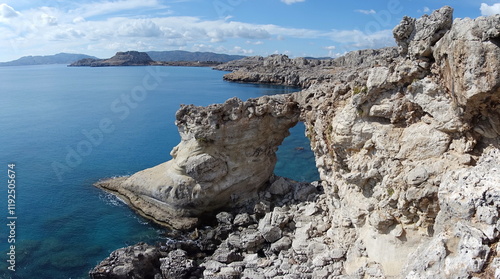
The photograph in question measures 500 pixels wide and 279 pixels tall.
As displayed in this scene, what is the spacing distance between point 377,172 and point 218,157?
14781 millimetres

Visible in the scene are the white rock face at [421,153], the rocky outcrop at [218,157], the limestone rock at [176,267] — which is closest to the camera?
the white rock face at [421,153]

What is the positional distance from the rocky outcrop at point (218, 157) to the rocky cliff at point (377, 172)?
118 mm

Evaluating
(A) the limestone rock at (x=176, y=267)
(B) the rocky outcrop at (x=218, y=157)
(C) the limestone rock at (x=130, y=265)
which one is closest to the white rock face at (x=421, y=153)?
(B) the rocky outcrop at (x=218, y=157)

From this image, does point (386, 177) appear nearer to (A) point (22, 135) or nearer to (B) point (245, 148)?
(B) point (245, 148)

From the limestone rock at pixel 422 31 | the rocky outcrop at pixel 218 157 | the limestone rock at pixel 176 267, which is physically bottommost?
the limestone rock at pixel 176 267

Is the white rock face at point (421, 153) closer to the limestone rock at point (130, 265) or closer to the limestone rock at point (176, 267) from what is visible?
the limestone rock at point (176, 267)

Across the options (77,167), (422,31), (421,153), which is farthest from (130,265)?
(77,167)

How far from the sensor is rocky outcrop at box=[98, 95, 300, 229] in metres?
29.5

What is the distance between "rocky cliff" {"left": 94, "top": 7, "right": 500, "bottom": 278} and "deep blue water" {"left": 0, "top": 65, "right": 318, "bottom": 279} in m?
4.73

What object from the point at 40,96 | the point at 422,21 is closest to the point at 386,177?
the point at 422,21

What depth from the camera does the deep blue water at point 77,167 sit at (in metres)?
26.1

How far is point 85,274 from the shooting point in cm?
2336

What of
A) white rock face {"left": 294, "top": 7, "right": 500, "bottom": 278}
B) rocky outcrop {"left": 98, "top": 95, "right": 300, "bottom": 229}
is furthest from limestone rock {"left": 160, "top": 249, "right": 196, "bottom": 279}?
white rock face {"left": 294, "top": 7, "right": 500, "bottom": 278}

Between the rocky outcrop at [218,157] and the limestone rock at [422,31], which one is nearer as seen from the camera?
the limestone rock at [422,31]
